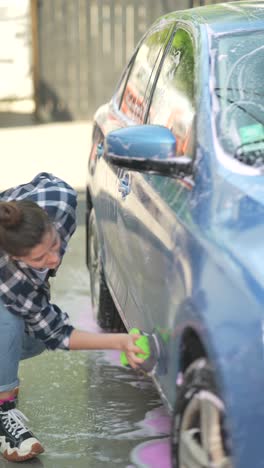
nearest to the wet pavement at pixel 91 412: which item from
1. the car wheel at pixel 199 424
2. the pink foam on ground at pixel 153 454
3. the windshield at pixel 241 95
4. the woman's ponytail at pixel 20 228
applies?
the pink foam on ground at pixel 153 454

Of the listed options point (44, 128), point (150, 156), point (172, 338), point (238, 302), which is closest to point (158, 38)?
point (150, 156)

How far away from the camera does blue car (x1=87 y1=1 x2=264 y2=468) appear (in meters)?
2.71

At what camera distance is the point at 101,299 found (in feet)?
17.5

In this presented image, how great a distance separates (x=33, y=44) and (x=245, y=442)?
1054 centimetres

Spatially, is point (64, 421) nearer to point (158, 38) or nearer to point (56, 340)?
point (56, 340)

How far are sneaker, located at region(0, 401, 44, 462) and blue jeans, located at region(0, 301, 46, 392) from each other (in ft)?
0.54

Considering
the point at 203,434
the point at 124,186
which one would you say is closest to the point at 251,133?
the point at 124,186

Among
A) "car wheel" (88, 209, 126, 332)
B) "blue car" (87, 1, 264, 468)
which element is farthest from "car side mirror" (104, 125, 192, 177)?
"car wheel" (88, 209, 126, 332)

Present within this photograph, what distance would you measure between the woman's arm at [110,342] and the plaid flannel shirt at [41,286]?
1.7 inches

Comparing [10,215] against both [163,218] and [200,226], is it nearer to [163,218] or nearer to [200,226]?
[163,218]

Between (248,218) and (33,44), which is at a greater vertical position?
(248,218)

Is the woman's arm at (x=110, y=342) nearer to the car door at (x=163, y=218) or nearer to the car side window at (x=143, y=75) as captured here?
the car door at (x=163, y=218)

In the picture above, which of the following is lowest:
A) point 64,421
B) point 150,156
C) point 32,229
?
point 64,421

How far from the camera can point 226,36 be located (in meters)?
3.87
